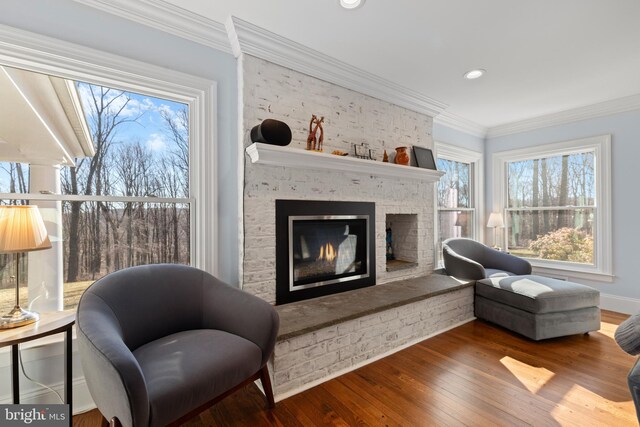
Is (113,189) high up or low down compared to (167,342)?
up

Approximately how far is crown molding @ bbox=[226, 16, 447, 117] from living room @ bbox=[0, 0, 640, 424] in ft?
0.03

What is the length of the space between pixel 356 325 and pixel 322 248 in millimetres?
768

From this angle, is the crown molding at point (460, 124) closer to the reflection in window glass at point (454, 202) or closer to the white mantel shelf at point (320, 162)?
the reflection in window glass at point (454, 202)

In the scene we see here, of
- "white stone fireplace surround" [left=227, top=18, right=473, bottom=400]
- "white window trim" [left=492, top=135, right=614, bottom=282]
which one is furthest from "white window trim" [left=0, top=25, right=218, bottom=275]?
"white window trim" [left=492, top=135, right=614, bottom=282]

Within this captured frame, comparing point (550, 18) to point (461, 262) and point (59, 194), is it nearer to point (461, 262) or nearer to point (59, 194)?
point (461, 262)

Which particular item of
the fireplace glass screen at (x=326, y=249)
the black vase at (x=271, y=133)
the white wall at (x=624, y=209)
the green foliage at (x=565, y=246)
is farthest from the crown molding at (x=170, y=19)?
the green foliage at (x=565, y=246)

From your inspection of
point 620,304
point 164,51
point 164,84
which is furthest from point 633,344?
point 620,304

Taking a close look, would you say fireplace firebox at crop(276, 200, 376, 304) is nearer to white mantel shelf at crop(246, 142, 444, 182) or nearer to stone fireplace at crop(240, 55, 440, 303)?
stone fireplace at crop(240, 55, 440, 303)

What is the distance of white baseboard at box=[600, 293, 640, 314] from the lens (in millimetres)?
3255

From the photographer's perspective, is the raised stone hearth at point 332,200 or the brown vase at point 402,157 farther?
the brown vase at point 402,157

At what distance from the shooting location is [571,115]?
12.2 feet

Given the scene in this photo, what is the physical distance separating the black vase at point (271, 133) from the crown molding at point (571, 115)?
3.78 metres

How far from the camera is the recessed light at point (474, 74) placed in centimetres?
273

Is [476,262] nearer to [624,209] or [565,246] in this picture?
[565,246]
